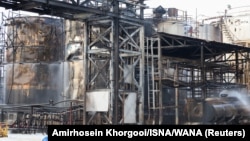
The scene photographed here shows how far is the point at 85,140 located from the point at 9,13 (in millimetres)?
28817

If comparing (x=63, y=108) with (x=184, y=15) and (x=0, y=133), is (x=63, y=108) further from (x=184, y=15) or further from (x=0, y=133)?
(x=184, y=15)

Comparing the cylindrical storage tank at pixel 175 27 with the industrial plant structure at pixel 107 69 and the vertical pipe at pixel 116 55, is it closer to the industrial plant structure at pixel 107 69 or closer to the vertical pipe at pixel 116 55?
the industrial plant structure at pixel 107 69

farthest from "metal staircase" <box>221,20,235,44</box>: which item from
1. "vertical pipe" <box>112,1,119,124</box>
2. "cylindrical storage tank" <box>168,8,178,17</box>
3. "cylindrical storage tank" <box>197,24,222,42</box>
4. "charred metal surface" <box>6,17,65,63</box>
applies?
"vertical pipe" <box>112,1,119,124</box>

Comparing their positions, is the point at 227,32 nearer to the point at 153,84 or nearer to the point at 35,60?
the point at 35,60

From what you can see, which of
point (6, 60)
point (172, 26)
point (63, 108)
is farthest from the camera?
point (172, 26)

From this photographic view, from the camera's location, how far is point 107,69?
928 inches

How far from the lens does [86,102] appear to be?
63.7 feet

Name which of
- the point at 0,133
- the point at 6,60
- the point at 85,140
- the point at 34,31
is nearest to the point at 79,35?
the point at 34,31

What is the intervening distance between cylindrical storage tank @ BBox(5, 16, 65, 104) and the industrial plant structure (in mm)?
79

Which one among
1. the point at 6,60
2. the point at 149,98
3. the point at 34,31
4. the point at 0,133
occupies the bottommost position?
the point at 0,133

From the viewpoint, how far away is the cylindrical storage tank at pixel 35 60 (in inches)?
1252

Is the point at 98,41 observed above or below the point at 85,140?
above

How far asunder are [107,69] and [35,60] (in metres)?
10.5

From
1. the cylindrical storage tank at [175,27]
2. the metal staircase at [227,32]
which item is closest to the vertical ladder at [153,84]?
the cylindrical storage tank at [175,27]
